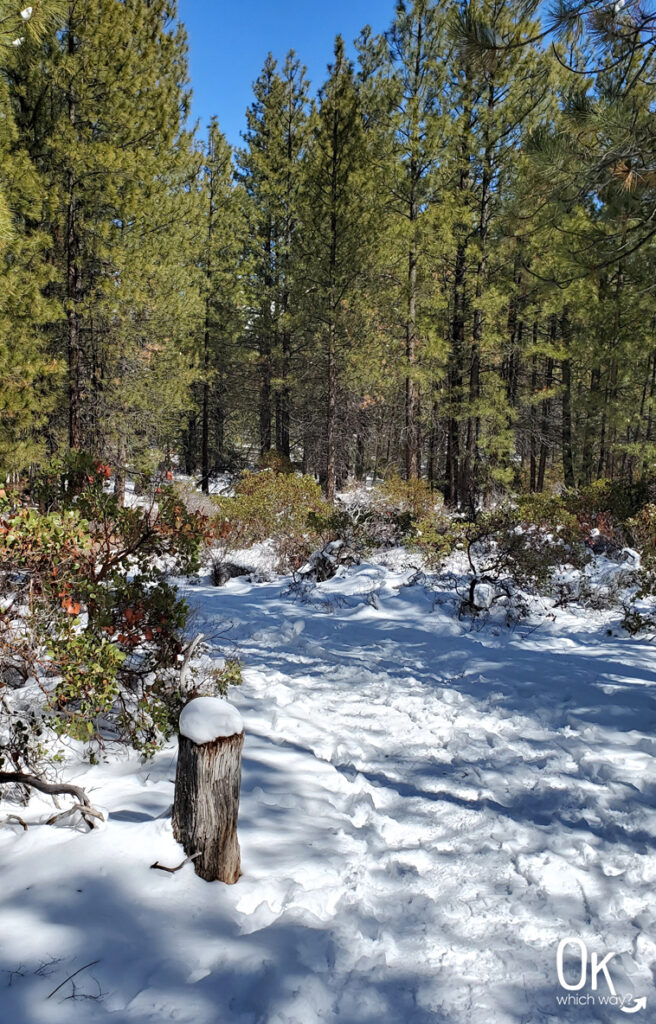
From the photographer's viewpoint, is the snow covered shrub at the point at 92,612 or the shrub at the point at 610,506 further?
the shrub at the point at 610,506

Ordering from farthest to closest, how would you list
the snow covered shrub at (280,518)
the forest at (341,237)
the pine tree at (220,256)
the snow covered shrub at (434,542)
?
the pine tree at (220,256), the snow covered shrub at (280,518), the snow covered shrub at (434,542), the forest at (341,237)

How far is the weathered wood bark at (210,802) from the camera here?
2.30 metres

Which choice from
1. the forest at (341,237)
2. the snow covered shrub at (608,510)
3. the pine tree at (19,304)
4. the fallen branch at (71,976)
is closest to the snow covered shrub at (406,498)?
the forest at (341,237)

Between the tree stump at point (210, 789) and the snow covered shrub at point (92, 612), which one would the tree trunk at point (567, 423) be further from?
the tree stump at point (210, 789)

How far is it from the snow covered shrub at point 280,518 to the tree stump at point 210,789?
6972 mm

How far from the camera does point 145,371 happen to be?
1391 centimetres

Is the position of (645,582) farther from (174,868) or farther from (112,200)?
(112,200)

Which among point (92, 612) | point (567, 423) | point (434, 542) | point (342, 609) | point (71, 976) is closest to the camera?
point (71, 976)

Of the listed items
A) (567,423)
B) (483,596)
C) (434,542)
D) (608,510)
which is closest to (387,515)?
(434,542)

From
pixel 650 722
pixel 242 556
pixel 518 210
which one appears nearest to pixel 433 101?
pixel 518 210

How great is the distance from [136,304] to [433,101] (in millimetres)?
8121
